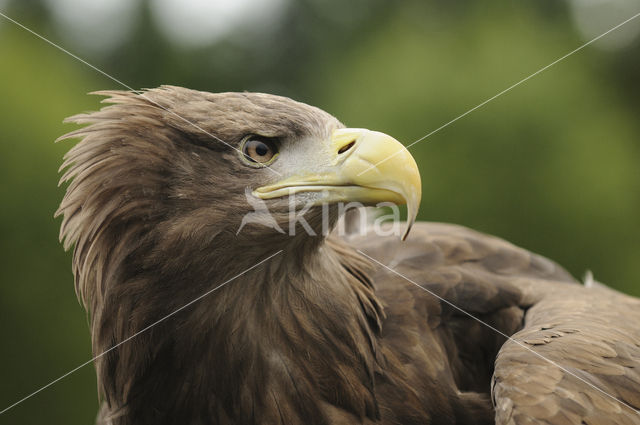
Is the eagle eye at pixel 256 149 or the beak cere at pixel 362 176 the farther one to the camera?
the eagle eye at pixel 256 149

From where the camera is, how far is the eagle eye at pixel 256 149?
197 cm

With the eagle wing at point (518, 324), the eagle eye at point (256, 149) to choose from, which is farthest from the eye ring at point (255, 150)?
the eagle wing at point (518, 324)

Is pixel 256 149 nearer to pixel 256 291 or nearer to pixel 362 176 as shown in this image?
pixel 362 176

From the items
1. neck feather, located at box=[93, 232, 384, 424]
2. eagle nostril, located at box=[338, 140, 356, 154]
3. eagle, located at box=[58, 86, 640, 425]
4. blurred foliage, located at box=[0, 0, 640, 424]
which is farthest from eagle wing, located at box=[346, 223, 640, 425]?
blurred foliage, located at box=[0, 0, 640, 424]

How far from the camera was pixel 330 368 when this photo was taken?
6.92 feet

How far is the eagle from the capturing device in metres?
1.93

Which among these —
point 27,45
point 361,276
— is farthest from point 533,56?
point 361,276

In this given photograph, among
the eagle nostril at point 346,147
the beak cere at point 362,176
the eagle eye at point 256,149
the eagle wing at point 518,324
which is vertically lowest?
the eagle wing at point 518,324

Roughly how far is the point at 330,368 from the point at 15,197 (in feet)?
11.7

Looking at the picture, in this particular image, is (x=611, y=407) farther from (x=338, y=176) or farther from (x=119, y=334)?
(x=119, y=334)

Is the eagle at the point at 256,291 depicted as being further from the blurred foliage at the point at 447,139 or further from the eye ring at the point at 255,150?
the blurred foliage at the point at 447,139

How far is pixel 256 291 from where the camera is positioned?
2078 millimetres

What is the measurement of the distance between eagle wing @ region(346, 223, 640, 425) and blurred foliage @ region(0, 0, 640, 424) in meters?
2.92

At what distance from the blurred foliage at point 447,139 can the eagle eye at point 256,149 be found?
3.42 meters
